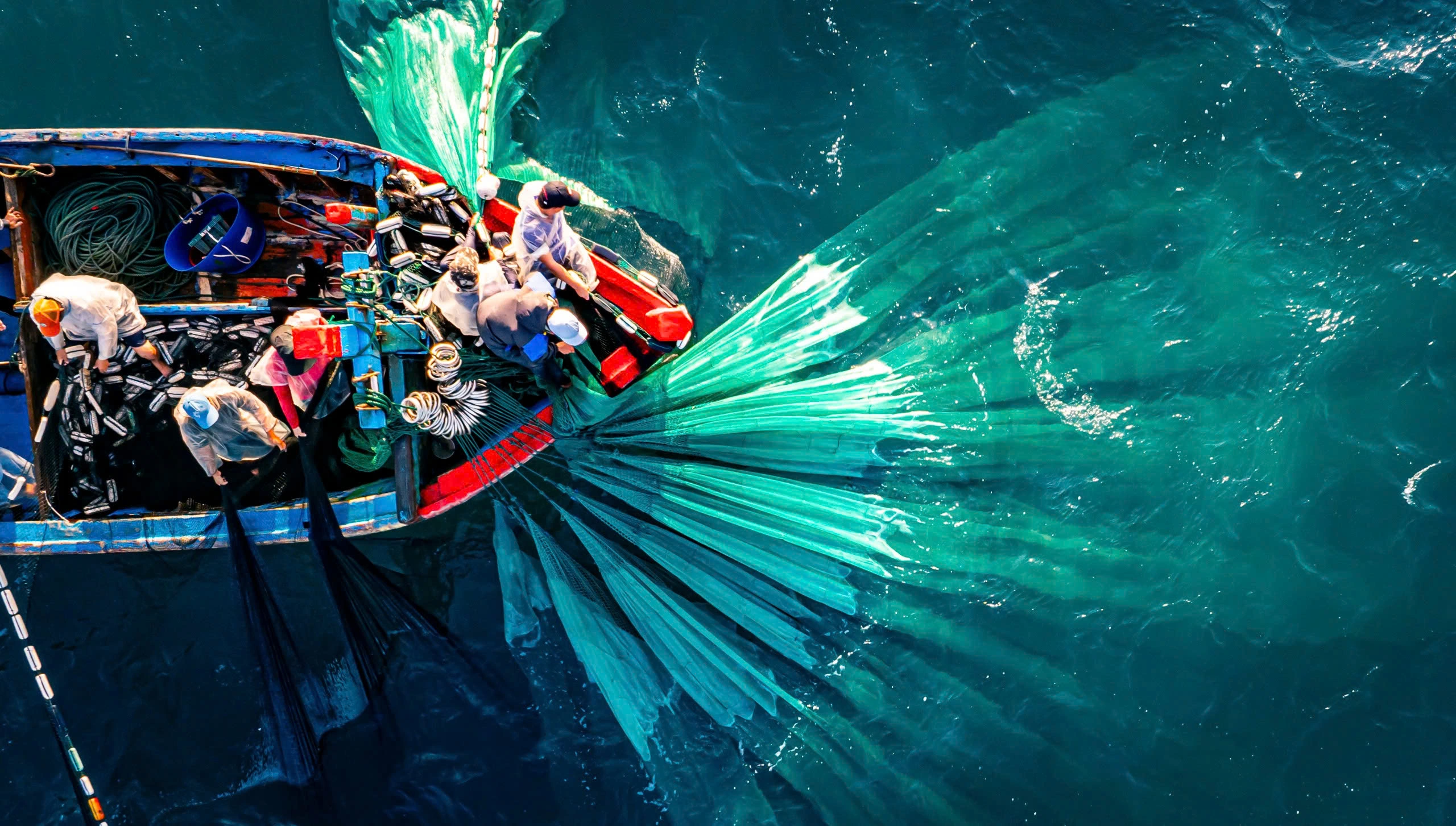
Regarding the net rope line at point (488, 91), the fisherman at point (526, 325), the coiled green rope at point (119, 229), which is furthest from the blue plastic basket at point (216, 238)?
the fisherman at point (526, 325)

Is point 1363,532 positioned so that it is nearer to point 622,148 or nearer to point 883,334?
point 883,334

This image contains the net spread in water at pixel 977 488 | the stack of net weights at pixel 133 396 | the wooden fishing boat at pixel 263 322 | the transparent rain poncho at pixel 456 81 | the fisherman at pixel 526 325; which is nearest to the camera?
the fisherman at pixel 526 325

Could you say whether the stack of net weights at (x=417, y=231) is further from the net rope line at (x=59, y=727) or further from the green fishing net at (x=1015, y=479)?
the net rope line at (x=59, y=727)

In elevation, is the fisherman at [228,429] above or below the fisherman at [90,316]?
below

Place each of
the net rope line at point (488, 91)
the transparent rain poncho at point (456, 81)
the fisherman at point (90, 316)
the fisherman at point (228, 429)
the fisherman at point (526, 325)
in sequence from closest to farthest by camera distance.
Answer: the fisherman at point (526, 325), the fisherman at point (90, 316), the fisherman at point (228, 429), the net rope line at point (488, 91), the transparent rain poncho at point (456, 81)

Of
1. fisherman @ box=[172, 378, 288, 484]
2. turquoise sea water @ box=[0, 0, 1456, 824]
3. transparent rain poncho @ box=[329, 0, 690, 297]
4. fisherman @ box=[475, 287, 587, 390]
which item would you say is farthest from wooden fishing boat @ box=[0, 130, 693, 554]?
turquoise sea water @ box=[0, 0, 1456, 824]

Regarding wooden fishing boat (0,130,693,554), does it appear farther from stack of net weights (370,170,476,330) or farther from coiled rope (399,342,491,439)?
coiled rope (399,342,491,439)

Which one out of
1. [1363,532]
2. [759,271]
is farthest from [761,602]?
[1363,532]

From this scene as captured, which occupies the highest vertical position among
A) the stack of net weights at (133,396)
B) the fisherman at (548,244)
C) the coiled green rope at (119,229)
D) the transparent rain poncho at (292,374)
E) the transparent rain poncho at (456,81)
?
the transparent rain poncho at (456,81)
